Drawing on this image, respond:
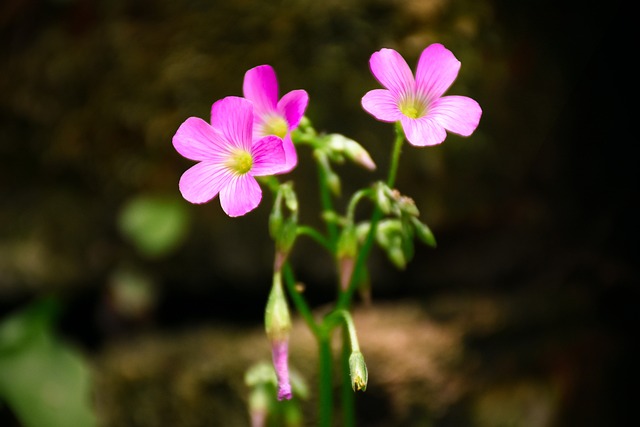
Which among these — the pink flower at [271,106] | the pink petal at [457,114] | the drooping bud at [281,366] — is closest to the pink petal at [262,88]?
A: the pink flower at [271,106]

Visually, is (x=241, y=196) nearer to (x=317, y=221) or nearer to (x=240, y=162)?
(x=240, y=162)

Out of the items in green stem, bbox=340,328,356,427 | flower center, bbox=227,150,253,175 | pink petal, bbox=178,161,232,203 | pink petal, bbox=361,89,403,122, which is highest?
pink petal, bbox=361,89,403,122

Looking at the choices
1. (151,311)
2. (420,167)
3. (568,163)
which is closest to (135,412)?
(151,311)

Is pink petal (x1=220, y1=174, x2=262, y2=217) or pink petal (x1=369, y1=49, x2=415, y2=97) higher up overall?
pink petal (x1=369, y1=49, x2=415, y2=97)

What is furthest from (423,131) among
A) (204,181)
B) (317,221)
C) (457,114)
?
(317,221)

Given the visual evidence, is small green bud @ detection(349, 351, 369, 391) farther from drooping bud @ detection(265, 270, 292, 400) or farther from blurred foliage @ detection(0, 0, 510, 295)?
blurred foliage @ detection(0, 0, 510, 295)

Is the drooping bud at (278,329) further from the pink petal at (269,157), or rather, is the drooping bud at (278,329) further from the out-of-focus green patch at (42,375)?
the out-of-focus green patch at (42,375)

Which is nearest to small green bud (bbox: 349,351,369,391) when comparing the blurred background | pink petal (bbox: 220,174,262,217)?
pink petal (bbox: 220,174,262,217)

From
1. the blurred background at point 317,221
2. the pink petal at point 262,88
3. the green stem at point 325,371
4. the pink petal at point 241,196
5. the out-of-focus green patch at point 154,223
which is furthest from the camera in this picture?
the out-of-focus green patch at point 154,223
